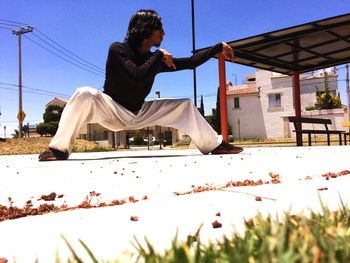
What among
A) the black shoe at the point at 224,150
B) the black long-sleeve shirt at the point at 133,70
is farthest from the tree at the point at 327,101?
the black long-sleeve shirt at the point at 133,70

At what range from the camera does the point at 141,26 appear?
499 cm

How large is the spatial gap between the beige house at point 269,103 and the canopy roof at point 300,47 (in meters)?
26.8

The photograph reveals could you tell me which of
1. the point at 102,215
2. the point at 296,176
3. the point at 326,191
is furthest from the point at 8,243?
the point at 296,176

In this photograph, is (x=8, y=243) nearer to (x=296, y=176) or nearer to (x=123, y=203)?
(x=123, y=203)

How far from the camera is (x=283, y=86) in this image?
135 ft

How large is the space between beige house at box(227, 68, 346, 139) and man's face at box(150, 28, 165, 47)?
3633 cm

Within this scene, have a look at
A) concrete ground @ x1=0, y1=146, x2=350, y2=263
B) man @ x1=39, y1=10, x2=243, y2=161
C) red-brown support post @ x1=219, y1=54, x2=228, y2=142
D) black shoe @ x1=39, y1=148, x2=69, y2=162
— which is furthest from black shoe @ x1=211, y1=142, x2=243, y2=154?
red-brown support post @ x1=219, y1=54, x2=228, y2=142

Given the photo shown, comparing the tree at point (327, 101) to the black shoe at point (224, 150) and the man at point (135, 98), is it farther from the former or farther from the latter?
the man at point (135, 98)

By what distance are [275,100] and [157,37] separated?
3872cm

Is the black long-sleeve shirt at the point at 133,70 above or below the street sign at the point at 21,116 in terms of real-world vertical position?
below

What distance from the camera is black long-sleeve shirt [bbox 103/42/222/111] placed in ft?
15.3

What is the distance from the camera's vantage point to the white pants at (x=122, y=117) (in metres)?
4.91

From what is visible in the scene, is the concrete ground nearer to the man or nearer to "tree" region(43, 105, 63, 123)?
the man

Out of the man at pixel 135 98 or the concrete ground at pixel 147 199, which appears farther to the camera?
the man at pixel 135 98
